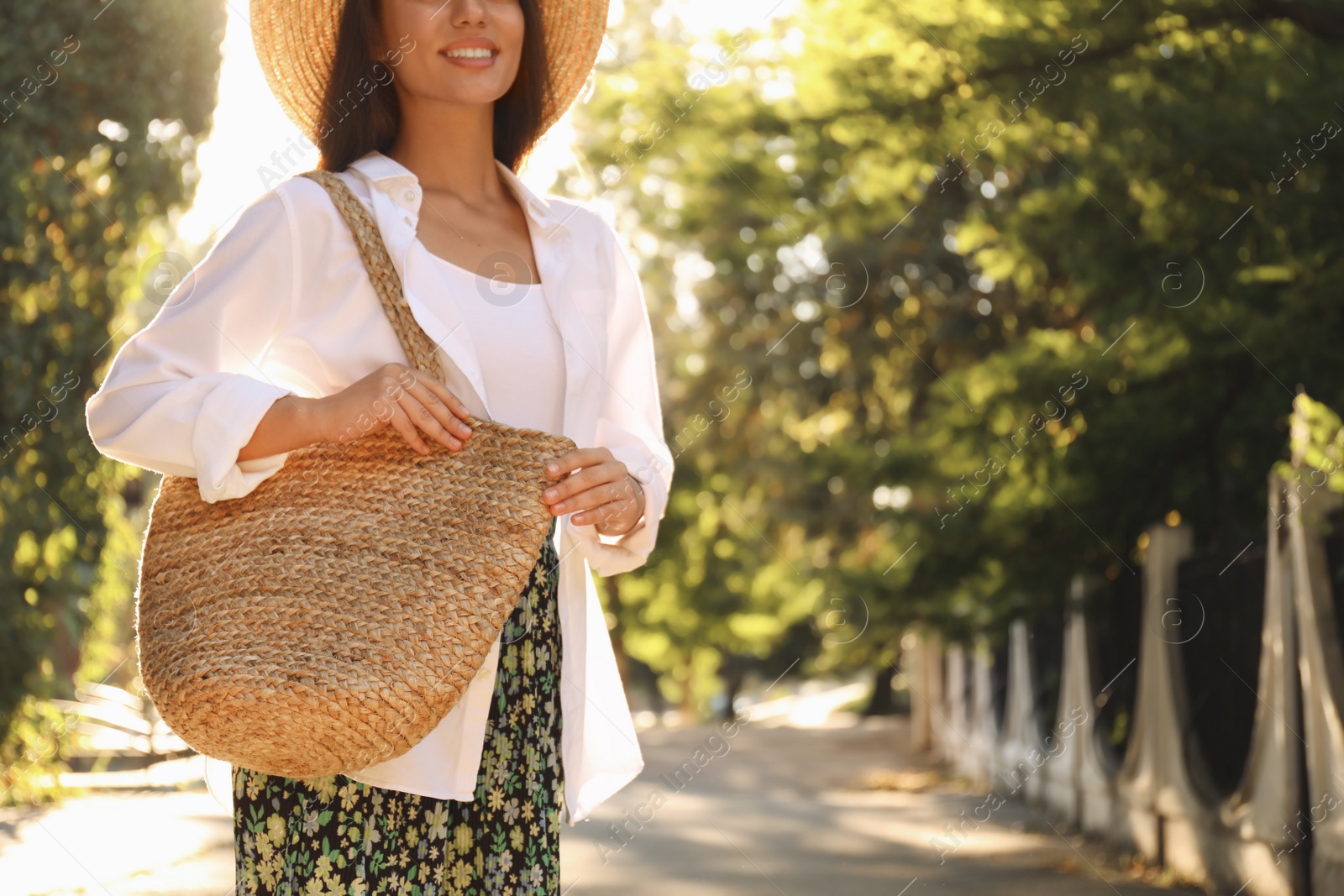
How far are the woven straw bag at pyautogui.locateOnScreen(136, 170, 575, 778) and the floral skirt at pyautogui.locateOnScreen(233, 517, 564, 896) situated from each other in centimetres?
16

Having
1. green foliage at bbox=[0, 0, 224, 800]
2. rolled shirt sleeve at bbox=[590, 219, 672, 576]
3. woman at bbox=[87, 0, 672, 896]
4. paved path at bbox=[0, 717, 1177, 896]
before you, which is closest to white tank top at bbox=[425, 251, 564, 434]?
woman at bbox=[87, 0, 672, 896]

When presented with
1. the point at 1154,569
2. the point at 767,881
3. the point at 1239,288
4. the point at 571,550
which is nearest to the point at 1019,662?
the point at 1154,569

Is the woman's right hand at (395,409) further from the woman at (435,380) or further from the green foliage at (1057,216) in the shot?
the green foliage at (1057,216)

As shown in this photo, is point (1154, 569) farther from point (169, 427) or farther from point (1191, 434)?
→ point (169, 427)

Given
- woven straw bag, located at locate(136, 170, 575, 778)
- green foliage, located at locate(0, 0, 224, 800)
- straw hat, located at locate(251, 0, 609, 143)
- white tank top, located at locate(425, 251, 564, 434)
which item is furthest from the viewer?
green foliage, located at locate(0, 0, 224, 800)

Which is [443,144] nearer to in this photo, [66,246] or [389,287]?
[389,287]

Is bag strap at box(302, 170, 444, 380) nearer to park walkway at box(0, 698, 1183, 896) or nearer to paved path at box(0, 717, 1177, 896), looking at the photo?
paved path at box(0, 717, 1177, 896)

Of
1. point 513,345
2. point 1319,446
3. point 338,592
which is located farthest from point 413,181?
point 1319,446

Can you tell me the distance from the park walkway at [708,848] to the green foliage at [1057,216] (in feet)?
5.24

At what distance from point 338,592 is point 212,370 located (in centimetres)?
41

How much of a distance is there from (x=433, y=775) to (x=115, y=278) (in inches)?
353

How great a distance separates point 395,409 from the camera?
1911 mm

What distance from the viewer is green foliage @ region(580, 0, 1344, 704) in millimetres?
6859

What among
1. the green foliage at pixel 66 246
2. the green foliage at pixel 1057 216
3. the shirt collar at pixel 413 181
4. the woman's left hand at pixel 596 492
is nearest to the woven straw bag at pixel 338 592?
the woman's left hand at pixel 596 492
